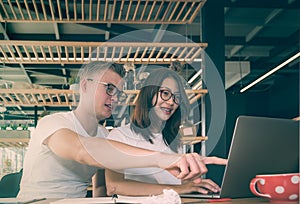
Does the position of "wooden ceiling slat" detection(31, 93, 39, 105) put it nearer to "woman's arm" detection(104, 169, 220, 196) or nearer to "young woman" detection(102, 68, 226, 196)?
"young woman" detection(102, 68, 226, 196)

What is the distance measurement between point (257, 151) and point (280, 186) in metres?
0.13

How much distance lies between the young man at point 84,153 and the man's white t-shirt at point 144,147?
0.10 m

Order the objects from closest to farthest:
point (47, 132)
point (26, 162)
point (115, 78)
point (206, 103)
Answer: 1. point (47, 132)
2. point (26, 162)
3. point (115, 78)
4. point (206, 103)

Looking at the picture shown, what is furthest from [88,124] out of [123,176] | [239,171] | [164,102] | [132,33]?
[132,33]

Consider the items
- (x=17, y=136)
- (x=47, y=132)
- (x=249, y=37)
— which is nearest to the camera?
(x=47, y=132)

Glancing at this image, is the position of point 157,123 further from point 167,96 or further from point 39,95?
point 39,95

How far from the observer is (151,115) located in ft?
9.15

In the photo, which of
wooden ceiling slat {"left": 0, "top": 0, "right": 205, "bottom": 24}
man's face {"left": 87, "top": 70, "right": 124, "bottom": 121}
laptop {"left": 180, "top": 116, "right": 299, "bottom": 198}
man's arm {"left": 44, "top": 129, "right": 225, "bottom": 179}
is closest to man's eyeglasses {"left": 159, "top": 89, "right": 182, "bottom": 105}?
man's face {"left": 87, "top": 70, "right": 124, "bottom": 121}

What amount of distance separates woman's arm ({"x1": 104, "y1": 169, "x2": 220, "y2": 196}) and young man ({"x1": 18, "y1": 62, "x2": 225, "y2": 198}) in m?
0.08

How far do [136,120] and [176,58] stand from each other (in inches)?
53.9

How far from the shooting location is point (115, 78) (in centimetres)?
261

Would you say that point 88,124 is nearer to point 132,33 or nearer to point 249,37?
point 132,33

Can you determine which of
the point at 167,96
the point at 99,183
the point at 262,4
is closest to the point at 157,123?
the point at 167,96

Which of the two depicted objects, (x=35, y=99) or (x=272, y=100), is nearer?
(x=35, y=99)
